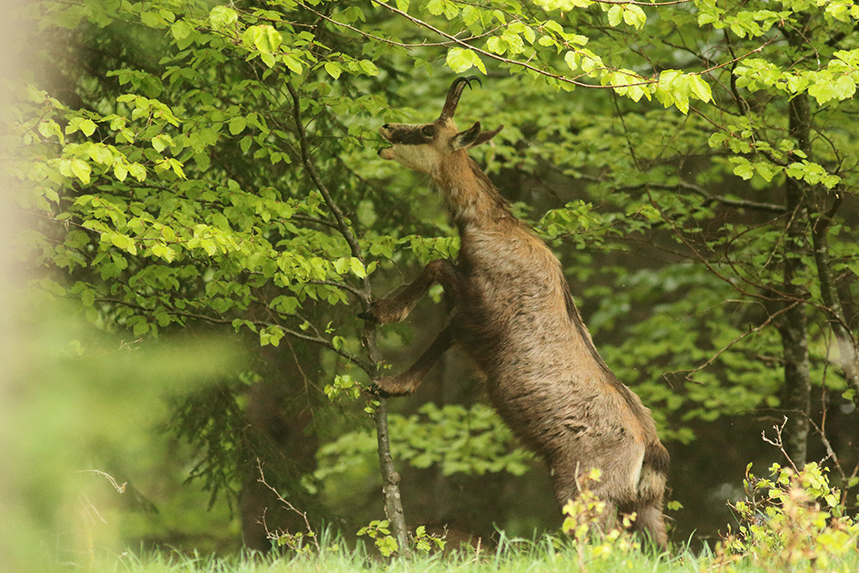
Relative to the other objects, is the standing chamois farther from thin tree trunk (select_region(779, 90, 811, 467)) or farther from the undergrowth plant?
thin tree trunk (select_region(779, 90, 811, 467))

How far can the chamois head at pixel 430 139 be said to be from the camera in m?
5.65

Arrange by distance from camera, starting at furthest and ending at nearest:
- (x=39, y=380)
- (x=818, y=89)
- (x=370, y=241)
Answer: (x=370, y=241)
(x=818, y=89)
(x=39, y=380)

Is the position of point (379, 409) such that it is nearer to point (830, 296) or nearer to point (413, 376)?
point (413, 376)

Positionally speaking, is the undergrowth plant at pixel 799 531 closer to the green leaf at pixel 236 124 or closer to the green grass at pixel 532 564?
the green grass at pixel 532 564

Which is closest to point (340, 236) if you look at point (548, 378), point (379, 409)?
point (379, 409)

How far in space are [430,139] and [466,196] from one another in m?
0.49

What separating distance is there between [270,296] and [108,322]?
6.28ft

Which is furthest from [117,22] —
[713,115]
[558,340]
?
[713,115]

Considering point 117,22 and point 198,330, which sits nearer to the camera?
point 117,22

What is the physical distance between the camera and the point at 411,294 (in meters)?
5.36

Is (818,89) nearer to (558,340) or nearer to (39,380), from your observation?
(558,340)

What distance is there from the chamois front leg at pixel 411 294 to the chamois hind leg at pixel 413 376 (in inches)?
15.0

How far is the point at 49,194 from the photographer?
376 cm

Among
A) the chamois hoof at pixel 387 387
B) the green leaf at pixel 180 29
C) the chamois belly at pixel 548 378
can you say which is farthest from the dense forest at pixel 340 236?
the chamois belly at pixel 548 378
